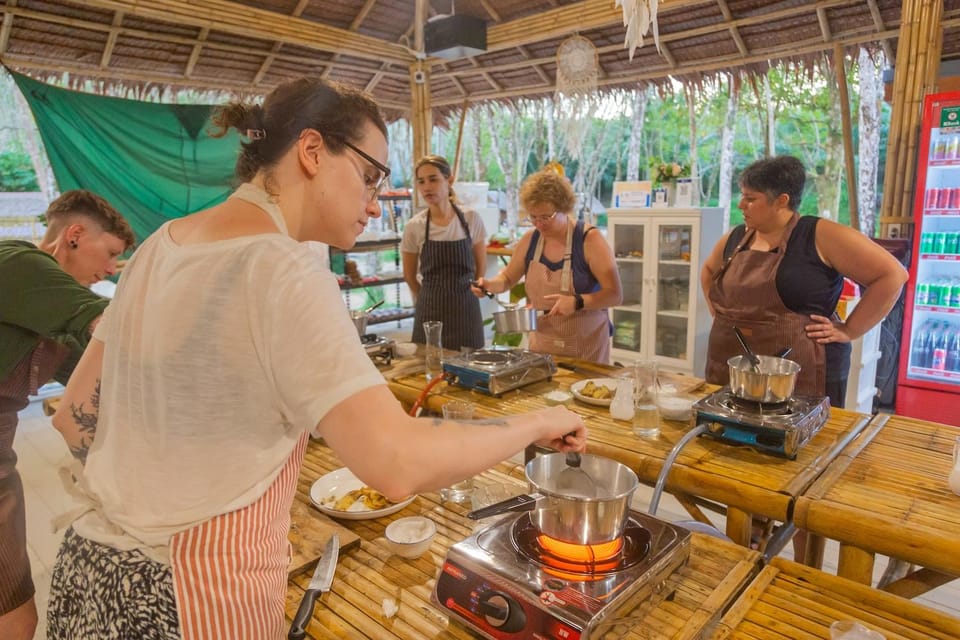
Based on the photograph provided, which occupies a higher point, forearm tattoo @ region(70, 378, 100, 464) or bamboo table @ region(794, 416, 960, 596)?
forearm tattoo @ region(70, 378, 100, 464)

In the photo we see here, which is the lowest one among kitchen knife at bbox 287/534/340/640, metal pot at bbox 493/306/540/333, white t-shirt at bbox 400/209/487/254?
kitchen knife at bbox 287/534/340/640

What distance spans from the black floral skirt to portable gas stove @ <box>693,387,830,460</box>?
1.45 metres

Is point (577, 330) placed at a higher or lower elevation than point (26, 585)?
higher

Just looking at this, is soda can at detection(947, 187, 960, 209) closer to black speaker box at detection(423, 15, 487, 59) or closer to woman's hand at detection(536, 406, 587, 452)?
black speaker box at detection(423, 15, 487, 59)

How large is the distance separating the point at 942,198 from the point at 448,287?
10.5ft

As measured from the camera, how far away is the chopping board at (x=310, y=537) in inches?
48.7

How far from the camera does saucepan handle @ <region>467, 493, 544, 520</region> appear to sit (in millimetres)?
1112

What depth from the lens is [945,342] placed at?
3.93 metres

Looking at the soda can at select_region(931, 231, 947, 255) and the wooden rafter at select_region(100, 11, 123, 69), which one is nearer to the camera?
the soda can at select_region(931, 231, 947, 255)

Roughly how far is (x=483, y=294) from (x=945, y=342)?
3.17 m

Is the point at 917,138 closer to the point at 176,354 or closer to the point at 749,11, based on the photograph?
the point at 749,11

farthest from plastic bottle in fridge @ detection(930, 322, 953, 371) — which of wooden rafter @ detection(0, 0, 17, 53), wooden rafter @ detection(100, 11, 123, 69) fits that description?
wooden rafter @ detection(0, 0, 17, 53)

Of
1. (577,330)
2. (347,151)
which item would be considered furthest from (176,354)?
(577,330)

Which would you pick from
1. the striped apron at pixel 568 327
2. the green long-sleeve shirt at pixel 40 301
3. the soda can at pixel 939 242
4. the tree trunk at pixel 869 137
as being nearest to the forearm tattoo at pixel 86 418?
the green long-sleeve shirt at pixel 40 301
